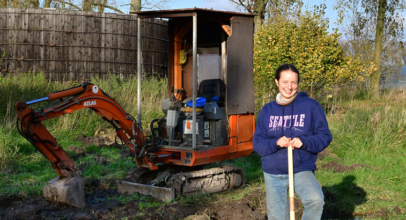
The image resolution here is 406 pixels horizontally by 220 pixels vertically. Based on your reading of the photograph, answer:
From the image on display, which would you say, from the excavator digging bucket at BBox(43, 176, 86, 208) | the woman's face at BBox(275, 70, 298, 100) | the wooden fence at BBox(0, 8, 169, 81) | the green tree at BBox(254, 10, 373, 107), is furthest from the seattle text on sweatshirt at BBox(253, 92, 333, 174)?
the wooden fence at BBox(0, 8, 169, 81)

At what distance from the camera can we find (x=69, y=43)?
50.2 ft

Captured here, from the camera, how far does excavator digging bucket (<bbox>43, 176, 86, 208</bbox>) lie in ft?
19.7

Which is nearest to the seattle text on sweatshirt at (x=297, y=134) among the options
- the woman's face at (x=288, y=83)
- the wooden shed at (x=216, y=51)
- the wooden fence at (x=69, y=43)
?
the woman's face at (x=288, y=83)

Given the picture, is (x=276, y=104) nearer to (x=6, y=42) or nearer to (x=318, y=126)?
(x=318, y=126)

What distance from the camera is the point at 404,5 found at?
2198 centimetres

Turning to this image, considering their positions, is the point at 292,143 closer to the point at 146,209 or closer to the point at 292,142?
the point at 292,142

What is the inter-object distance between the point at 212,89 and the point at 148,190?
214 cm

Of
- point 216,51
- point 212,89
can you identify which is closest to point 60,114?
point 212,89

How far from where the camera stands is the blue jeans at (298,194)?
3.64m

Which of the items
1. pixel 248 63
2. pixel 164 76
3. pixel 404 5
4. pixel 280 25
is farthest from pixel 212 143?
pixel 404 5

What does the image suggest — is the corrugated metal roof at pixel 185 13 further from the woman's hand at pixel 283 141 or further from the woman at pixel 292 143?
the woman's hand at pixel 283 141

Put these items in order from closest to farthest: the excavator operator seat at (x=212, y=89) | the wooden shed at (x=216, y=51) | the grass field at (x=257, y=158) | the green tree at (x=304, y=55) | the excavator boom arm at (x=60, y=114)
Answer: the excavator boom arm at (x=60, y=114), the grass field at (x=257, y=158), the wooden shed at (x=216, y=51), the excavator operator seat at (x=212, y=89), the green tree at (x=304, y=55)

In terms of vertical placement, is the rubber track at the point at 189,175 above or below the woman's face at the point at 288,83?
below

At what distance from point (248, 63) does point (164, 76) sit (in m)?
10.2
